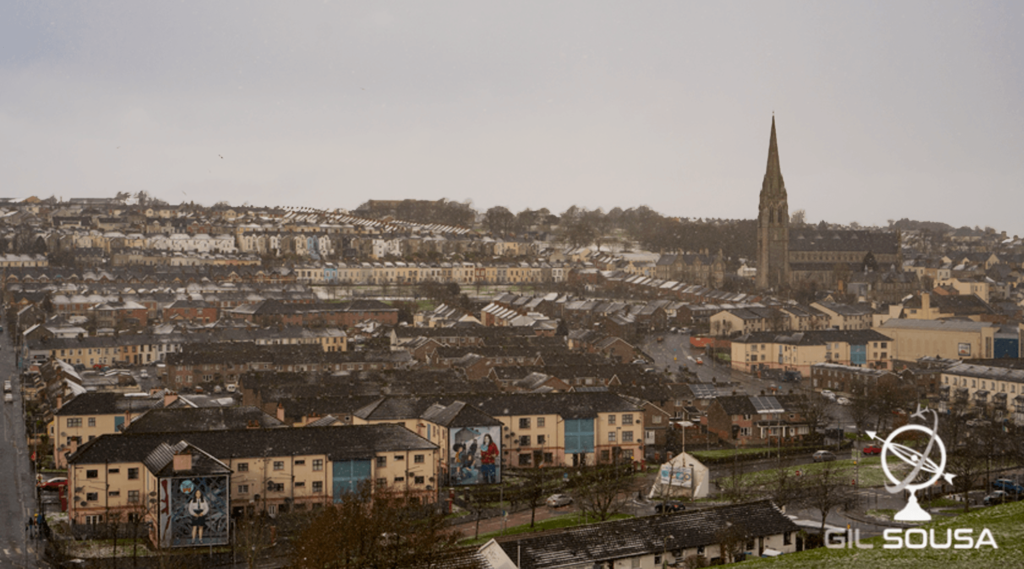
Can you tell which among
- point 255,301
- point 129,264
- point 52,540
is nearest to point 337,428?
point 52,540

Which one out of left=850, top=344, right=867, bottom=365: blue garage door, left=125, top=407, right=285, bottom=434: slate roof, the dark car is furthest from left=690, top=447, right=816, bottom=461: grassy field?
left=850, top=344, right=867, bottom=365: blue garage door

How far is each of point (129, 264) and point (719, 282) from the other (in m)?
34.6

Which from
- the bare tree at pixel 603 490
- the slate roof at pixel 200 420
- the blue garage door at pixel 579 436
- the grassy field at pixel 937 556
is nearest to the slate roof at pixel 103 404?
the slate roof at pixel 200 420

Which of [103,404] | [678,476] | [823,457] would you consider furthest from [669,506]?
[103,404]

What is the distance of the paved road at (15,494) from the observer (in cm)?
1447

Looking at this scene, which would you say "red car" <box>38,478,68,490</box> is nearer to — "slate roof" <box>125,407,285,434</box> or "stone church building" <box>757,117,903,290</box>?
"slate roof" <box>125,407,285,434</box>

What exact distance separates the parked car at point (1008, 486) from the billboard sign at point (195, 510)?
12.3 m

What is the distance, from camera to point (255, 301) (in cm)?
4809

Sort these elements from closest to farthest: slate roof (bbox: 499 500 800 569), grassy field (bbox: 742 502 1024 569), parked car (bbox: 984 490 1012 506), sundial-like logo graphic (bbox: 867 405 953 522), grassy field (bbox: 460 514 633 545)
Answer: grassy field (bbox: 742 502 1024 569), slate roof (bbox: 499 500 800 569), grassy field (bbox: 460 514 633 545), sundial-like logo graphic (bbox: 867 405 953 522), parked car (bbox: 984 490 1012 506)

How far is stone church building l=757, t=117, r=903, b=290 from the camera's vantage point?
57.8 meters

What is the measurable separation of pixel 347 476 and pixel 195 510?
2.74 meters

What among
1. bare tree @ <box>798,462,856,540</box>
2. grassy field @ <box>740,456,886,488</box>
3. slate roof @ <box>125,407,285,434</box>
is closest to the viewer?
bare tree @ <box>798,462,856,540</box>

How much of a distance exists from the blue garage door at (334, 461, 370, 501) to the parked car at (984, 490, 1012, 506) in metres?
9.67

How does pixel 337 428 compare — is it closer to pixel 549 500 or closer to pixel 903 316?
pixel 549 500
